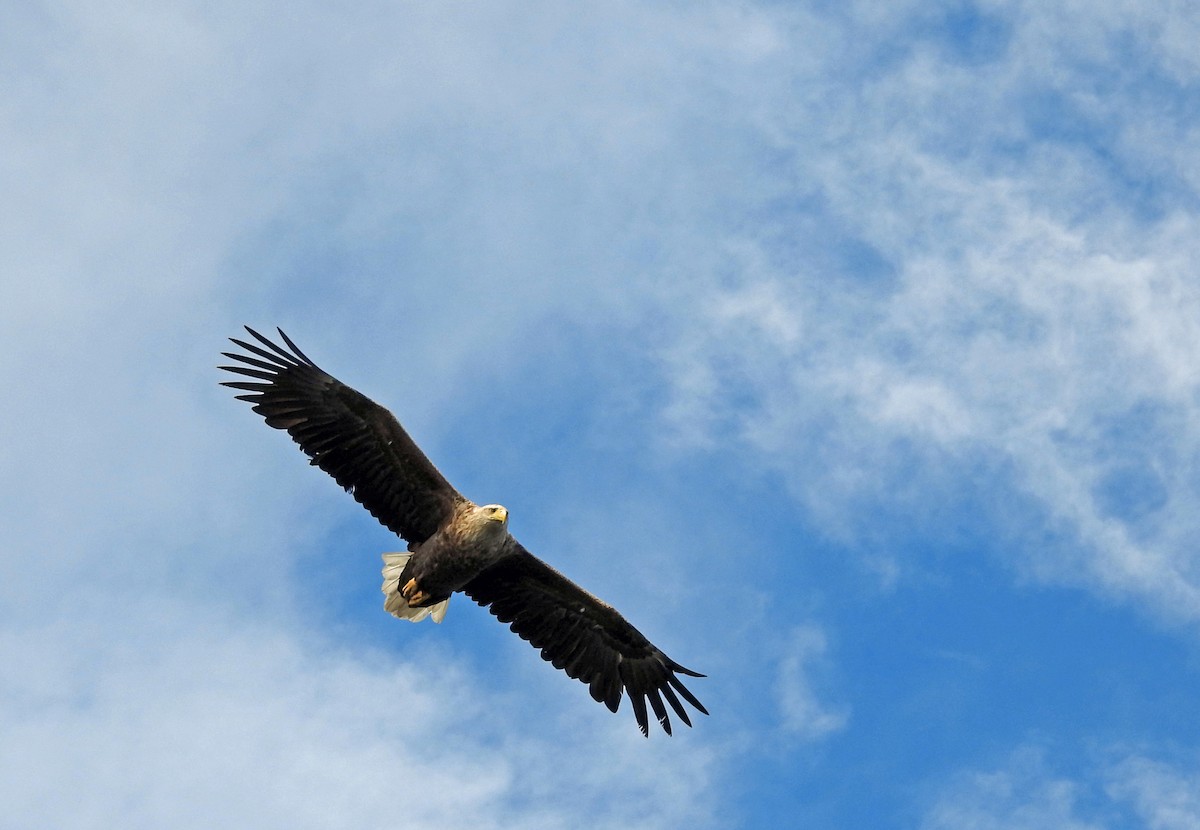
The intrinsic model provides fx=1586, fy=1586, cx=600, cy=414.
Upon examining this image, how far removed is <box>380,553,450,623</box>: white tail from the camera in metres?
18.7

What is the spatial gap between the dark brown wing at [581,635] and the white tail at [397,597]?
571 millimetres

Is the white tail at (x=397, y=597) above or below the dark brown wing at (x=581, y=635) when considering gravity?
below

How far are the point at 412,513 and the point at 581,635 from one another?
2.59m

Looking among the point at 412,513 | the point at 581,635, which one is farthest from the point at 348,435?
the point at 581,635

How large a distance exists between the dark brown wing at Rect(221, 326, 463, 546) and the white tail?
2.11 ft

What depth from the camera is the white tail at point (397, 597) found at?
1867 centimetres

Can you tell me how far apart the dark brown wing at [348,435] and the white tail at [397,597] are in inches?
25.3

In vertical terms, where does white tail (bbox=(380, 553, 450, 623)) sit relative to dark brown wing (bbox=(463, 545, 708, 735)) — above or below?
below

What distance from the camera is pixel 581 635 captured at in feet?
62.8

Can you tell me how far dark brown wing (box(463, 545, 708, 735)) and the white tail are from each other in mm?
→ 571

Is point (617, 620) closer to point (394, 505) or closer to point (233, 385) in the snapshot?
point (394, 505)

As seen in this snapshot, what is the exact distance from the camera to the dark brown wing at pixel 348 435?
18062 millimetres

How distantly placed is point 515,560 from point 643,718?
262 centimetres

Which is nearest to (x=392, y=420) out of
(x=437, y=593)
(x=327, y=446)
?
(x=327, y=446)
